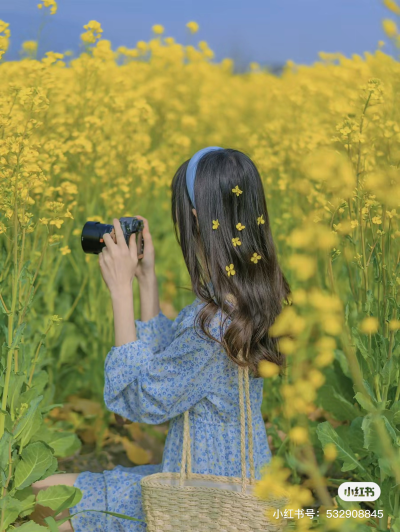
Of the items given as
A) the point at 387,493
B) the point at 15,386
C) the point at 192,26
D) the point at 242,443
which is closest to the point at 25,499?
the point at 15,386

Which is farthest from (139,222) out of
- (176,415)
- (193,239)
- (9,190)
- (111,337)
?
(111,337)

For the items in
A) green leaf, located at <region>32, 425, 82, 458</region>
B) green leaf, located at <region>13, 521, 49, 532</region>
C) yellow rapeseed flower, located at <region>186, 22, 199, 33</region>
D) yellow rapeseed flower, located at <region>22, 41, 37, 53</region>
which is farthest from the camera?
yellow rapeseed flower, located at <region>186, 22, 199, 33</region>

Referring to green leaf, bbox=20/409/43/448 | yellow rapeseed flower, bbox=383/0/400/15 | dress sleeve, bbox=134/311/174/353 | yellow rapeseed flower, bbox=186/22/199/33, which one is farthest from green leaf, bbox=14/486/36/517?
yellow rapeseed flower, bbox=186/22/199/33

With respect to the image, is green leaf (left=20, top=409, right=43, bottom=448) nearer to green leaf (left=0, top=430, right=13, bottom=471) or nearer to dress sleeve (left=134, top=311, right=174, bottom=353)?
green leaf (left=0, top=430, right=13, bottom=471)

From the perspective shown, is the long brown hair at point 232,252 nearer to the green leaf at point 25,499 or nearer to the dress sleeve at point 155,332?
the dress sleeve at point 155,332

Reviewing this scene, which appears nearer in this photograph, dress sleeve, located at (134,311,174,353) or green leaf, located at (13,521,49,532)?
green leaf, located at (13,521,49,532)

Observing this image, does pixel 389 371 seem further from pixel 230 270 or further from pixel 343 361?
pixel 343 361

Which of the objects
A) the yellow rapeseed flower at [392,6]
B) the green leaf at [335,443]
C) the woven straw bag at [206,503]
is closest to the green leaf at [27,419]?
the woven straw bag at [206,503]

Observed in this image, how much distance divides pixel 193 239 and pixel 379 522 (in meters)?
0.89

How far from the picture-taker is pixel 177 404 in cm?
191

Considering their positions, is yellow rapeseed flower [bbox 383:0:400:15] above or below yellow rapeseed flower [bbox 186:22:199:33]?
below

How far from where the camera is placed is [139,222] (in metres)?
2.10

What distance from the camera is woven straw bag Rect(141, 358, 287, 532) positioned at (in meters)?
1.70

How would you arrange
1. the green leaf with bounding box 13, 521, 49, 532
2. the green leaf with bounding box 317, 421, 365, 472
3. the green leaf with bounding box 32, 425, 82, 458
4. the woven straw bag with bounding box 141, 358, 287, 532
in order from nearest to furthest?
the woven straw bag with bounding box 141, 358, 287, 532, the green leaf with bounding box 13, 521, 49, 532, the green leaf with bounding box 317, 421, 365, 472, the green leaf with bounding box 32, 425, 82, 458
